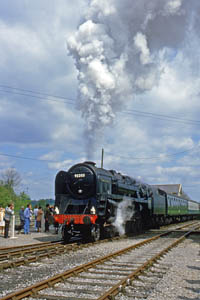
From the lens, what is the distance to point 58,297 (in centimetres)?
504

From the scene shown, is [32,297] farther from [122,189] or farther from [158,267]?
[122,189]

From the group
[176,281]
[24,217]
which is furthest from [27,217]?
[176,281]

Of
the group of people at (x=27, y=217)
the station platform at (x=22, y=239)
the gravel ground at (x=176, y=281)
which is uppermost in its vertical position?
the group of people at (x=27, y=217)

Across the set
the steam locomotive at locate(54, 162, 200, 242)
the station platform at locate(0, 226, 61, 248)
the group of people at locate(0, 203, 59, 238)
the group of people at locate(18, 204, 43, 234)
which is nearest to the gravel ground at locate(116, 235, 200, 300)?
the steam locomotive at locate(54, 162, 200, 242)

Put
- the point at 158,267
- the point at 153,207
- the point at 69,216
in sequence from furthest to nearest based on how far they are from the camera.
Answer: the point at 153,207 < the point at 69,216 < the point at 158,267

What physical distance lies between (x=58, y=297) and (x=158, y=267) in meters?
3.33

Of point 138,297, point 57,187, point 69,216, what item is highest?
point 57,187

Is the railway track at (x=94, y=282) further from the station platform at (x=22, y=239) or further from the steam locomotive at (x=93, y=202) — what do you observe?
the station platform at (x=22, y=239)

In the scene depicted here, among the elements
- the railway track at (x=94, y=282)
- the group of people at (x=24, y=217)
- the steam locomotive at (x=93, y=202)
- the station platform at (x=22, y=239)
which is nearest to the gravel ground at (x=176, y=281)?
the railway track at (x=94, y=282)

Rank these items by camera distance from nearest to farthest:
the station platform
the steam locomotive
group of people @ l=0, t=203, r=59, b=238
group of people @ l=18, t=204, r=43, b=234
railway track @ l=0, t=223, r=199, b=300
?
railway track @ l=0, t=223, r=199, b=300, the steam locomotive, the station platform, group of people @ l=0, t=203, r=59, b=238, group of people @ l=18, t=204, r=43, b=234

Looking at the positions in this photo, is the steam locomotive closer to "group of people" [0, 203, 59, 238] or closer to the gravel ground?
"group of people" [0, 203, 59, 238]

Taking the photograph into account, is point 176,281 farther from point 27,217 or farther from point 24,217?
point 24,217

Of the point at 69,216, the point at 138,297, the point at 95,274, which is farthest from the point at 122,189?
the point at 138,297

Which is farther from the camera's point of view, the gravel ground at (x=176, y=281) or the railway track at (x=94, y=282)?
the gravel ground at (x=176, y=281)
